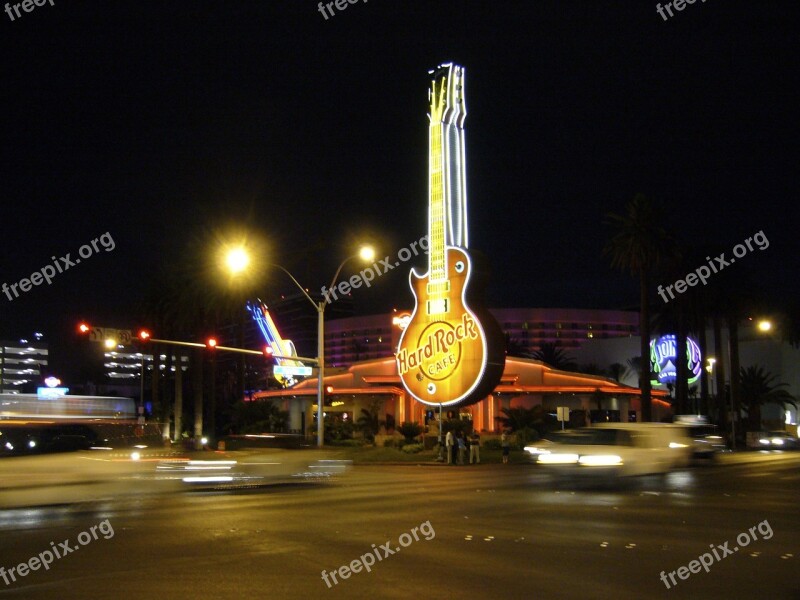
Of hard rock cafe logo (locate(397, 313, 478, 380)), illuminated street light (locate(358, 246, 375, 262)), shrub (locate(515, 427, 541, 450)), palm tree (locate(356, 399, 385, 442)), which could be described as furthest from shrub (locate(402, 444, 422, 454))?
palm tree (locate(356, 399, 385, 442))

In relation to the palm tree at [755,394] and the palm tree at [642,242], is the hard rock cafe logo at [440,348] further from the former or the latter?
the palm tree at [755,394]

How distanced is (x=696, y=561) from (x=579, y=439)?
12.7 metres

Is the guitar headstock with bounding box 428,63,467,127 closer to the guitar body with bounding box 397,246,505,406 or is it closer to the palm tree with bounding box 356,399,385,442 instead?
the guitar body with bounding box 397,246,505,406

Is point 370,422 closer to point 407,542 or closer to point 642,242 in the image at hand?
point 642,242

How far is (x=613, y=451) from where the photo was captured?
22469 millimetres

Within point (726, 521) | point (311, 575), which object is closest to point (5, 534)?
point (311, 575)

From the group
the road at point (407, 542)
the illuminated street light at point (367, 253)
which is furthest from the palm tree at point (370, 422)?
the road at point (407, 542)

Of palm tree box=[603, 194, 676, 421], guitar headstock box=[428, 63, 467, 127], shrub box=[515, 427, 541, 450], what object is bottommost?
shrub box=[515, 427, 541, 450]

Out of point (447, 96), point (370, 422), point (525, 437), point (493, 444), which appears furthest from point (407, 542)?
point (370, 422)

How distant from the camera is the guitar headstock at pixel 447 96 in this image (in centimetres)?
4900

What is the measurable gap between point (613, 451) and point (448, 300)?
25.4 metres

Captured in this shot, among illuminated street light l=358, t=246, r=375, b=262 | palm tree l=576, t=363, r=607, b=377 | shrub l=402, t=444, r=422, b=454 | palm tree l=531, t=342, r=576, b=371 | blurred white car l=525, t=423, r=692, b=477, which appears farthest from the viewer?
palm tree l=576, t=363, r=607, b=377

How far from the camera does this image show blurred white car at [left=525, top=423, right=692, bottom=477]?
2239 cm

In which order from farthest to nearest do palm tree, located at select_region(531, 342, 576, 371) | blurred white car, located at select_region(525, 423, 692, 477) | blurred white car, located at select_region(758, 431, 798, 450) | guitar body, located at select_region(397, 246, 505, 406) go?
palm tree, located at select_region(531, 342, 576, 371) < blurred white car, located at select_region(758, 431, 798, 450) < guitar body, located at select_region(397, 246, 505, 406) < blurred white car, located at select_region(525, 423, 692, 477)
